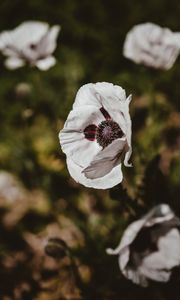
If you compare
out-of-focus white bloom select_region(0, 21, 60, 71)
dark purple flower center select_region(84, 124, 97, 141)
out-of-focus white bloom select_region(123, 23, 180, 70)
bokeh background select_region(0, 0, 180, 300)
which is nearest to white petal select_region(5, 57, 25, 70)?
out-of-focus white bloom select_region(0, 21, 60, 71)

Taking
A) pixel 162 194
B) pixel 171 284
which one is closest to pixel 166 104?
pixel 162 194

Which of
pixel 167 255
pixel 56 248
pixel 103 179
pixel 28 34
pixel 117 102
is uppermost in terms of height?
pixel 28 34

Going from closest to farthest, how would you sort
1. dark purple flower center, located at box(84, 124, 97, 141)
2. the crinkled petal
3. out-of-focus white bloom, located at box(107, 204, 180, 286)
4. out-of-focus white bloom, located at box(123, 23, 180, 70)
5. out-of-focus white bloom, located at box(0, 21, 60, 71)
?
the crinkled petal < dark purple flower center, located at box(84, 124, 97, 141) < out-of-focus white bloom, located at box(107, 204, 180, 286) < out-of-focus white bloom, located at box(123, 23, 180, 70) < out-of-focus white bloom, located at box(0, 21, 60, 71)

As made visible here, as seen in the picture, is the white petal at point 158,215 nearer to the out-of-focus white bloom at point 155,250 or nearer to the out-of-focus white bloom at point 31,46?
the out-of-focus white bloom at point 155,250

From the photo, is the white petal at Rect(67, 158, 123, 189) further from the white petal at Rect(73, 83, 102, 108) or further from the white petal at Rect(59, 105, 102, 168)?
the white petal at Rect(73, 83, 102, 108)

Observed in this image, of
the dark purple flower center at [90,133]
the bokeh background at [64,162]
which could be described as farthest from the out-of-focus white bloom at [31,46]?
the dark purple flower center at [90,133]

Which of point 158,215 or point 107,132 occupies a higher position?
point 107,132

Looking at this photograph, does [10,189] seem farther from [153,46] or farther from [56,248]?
[153,46]

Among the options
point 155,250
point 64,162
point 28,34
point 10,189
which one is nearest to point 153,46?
point 28,34
